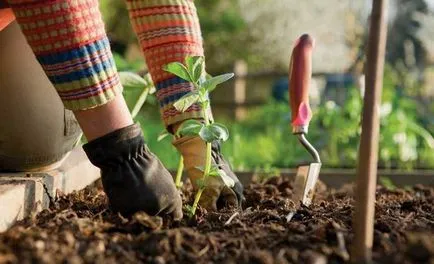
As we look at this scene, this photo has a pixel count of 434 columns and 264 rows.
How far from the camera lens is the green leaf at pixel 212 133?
4.47 feet

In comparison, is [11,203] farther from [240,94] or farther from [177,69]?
[240,94]

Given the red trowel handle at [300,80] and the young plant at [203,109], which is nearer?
the young plant at [203,109]

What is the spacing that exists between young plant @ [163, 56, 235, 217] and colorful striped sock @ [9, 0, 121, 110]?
177 millimetres

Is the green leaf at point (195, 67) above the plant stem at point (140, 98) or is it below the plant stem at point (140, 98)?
above

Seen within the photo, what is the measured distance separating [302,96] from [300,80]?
0.13 feet

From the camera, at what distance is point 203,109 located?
4.73 ft

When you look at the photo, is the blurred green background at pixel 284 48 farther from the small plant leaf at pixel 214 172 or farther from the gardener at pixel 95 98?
the small plant leaf at pixel 214 172

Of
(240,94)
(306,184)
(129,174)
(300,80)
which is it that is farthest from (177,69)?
(240,94)

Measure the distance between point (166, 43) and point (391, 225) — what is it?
2.14 feet

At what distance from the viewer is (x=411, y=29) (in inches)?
355

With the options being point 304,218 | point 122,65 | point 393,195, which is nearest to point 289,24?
point 122,65

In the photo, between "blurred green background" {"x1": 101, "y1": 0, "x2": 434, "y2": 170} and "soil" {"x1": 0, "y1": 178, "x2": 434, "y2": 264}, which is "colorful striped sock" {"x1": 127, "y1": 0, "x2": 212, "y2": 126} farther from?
"blurred green background" {"x1": 101, "y1": 0, "x2": 434, "y2": 170}

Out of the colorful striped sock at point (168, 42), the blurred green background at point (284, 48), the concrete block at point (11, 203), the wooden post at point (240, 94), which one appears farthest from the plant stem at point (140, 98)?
the wooden post at point (240, 94)

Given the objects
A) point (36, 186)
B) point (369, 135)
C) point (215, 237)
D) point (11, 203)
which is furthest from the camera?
point (36, 186)
